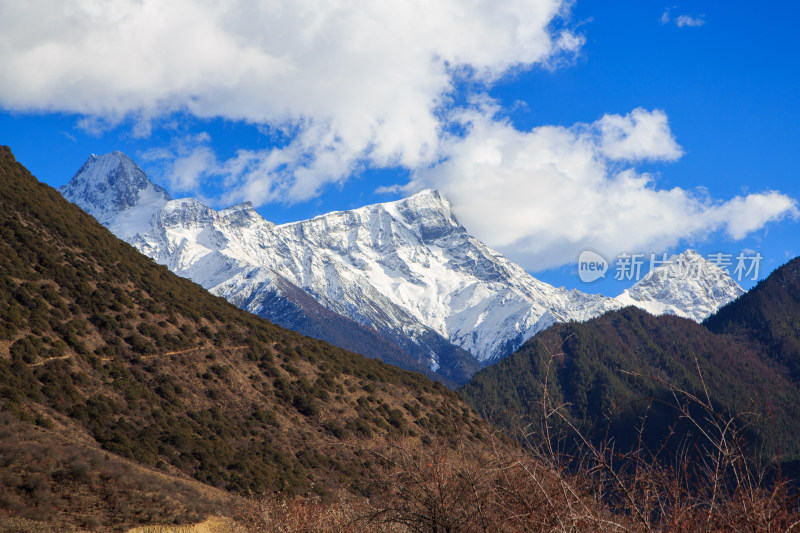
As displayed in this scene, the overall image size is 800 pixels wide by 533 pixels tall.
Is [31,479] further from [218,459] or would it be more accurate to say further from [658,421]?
[658,421]

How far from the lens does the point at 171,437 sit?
123 feet

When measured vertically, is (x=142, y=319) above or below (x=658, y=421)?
above

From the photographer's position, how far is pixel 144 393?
40125mm

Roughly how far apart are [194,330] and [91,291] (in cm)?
862

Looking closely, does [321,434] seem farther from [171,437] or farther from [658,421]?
[658,421]

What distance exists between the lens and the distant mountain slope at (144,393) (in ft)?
82.8

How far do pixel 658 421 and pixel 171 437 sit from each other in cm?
19043

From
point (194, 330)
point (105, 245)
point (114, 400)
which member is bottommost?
point (114, 400)

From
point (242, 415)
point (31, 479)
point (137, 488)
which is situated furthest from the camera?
point (242, 415)

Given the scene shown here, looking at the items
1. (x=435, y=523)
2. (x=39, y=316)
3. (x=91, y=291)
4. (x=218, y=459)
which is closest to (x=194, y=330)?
(x=91, y=291)

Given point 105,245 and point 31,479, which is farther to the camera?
point 105,245

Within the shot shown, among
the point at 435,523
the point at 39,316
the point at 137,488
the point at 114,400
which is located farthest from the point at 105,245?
the point at 435,523

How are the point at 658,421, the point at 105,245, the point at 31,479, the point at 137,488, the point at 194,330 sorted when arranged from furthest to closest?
the point at 658,421 < the point at 105,245 < the point at 194,330 < the point at 137,488 < the point at 31,479

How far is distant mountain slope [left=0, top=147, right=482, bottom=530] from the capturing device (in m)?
25.2
